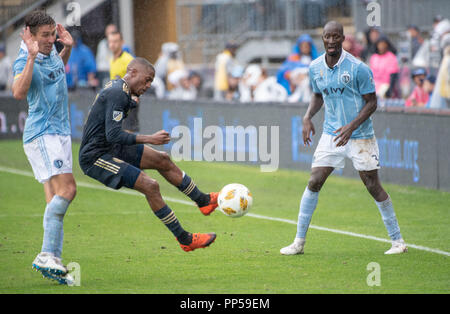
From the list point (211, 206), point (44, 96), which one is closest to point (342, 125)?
point (211, 206)

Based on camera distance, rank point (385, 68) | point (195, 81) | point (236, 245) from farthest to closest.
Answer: point (195, 81), point (385, 68), point (236, 245)

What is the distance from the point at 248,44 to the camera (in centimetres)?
2348

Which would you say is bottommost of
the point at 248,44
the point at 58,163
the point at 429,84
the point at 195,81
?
the point at 58,163

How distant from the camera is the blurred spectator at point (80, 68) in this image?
20.6 meters

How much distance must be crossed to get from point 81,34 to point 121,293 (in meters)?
22.6

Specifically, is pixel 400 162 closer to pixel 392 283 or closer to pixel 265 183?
pixel 265 183

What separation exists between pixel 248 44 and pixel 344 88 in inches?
621

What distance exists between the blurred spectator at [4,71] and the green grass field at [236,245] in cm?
1016

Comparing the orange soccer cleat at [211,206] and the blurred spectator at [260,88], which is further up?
the blurred spectator at [260,88]

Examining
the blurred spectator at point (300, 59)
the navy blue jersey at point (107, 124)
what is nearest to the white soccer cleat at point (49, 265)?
the navy blue jersey at point (107, 124)

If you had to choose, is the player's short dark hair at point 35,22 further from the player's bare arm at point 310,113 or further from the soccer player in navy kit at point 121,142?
the player's bare arm at point 310,113

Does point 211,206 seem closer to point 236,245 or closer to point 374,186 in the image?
point 236,245

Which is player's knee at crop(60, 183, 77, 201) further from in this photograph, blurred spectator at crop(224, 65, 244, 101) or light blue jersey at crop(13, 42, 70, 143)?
blurred spectator at crop(224, 65, 244, 101)

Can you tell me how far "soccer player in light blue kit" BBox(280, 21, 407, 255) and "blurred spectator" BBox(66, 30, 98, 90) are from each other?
13356 millimetres
